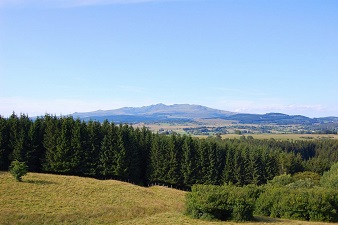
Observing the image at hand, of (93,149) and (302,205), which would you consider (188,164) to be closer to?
(93,149)

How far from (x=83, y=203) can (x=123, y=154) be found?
30978 millimetres

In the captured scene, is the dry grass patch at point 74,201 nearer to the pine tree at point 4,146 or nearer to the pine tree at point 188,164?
the pine tree at point 4,146

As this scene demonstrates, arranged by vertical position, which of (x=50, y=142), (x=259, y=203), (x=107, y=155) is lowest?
(x=259, y=203)

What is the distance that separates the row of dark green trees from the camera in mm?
74062

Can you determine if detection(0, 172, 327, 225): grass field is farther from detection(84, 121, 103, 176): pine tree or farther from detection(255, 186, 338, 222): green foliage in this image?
detection(84, 121, 103, 176): pine tree

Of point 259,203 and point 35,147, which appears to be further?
point 35,147

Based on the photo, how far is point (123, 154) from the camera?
79.4 m

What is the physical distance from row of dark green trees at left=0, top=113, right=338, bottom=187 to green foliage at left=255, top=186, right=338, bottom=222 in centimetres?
3744

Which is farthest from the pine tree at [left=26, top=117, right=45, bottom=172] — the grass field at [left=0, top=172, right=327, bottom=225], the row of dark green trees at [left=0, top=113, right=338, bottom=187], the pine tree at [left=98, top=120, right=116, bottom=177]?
the pine tree at [left=98, top=120, right=116, bottom=177]

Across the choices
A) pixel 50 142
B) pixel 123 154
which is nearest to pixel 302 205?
pixel 123 154

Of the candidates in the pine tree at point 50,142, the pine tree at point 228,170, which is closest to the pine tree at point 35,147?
the pine tree at point 50,142

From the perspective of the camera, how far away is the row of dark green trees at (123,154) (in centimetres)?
7406

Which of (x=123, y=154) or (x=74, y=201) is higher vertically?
(x=123, y=154)

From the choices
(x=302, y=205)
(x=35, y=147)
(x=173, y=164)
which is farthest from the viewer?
(x=173, y=164)
